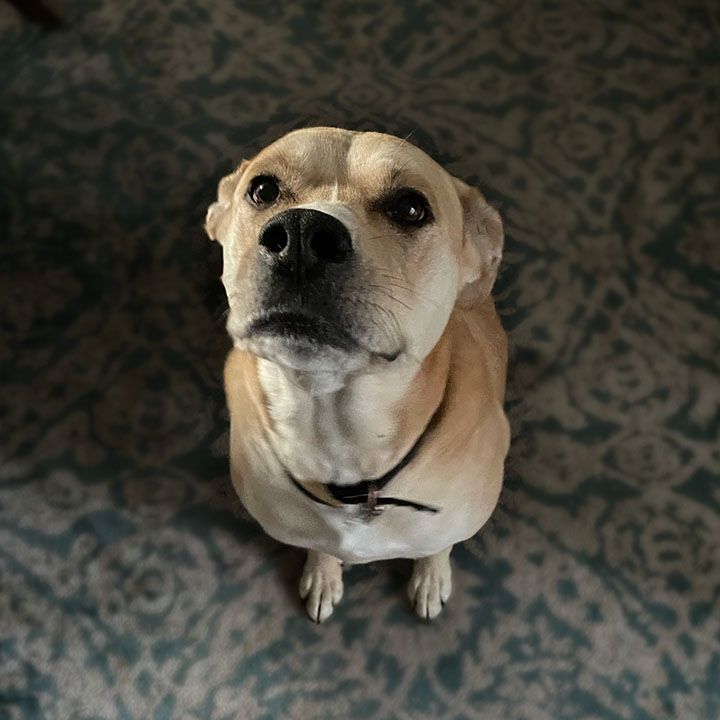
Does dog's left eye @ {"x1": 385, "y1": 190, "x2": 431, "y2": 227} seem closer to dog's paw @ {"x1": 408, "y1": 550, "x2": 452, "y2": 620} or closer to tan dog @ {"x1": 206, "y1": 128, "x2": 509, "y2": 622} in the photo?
tan dog @ {"x1": 206, "y1": 128, "x2": 509, "y2": 622}

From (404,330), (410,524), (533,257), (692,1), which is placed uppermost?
(404,330)

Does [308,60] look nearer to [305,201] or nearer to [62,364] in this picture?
[62,364]

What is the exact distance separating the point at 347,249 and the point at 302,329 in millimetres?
128

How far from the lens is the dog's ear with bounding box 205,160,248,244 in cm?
142

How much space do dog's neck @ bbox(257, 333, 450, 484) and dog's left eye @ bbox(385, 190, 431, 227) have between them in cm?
22

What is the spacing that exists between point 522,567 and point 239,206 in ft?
3.76

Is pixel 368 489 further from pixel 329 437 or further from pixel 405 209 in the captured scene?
pixel 405 209

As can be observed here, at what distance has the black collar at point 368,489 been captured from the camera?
4.34ft

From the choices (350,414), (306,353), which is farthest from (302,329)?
(350,414)

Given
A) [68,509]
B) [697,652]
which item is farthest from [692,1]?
[68,509]

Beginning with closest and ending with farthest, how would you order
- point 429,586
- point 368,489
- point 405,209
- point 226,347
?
point 405,209 → point 368,489 → point 429,586 → point 226,347

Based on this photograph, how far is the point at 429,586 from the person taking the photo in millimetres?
1804

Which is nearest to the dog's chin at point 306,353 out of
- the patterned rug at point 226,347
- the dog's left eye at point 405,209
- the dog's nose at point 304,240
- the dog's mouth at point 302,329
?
the dog's mouth at point 302,329

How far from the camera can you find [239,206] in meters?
1.27
